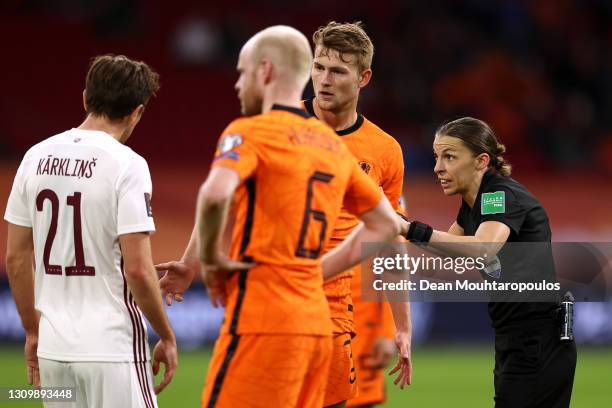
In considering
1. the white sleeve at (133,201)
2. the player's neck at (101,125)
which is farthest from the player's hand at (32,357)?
the player's neck at (101,125)

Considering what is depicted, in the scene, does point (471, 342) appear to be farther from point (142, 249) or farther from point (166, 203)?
point (142, 249)

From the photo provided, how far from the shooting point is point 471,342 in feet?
48.9

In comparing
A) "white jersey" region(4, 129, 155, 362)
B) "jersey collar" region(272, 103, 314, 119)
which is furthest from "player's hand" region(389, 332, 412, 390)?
"jersey collar" region(272, 103, 314, 119)

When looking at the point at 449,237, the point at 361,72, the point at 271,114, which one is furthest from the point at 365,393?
the point at 271,114

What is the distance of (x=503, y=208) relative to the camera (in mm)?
5887

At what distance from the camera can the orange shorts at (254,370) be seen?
14.2 feet

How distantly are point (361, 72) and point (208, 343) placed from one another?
26.6 feet

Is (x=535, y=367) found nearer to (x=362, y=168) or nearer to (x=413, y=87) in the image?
(x=362, y=168)

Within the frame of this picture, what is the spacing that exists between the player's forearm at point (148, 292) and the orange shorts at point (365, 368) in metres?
1.57

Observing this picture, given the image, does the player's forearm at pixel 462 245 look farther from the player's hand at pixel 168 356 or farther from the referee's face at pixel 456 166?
the player's hand at pixel 168 356

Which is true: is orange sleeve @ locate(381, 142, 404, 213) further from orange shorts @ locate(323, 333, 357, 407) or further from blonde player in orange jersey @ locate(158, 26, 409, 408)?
blonde player in orange jersey @ locate(158, 26, 409, 408)

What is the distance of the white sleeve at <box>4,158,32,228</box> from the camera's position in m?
4.90

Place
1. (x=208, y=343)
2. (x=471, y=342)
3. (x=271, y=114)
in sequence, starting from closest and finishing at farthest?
(x=271, y=114) → (x=208, y=343) → (x=471, y=342)

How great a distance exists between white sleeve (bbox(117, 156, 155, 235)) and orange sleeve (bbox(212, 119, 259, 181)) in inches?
27.4
